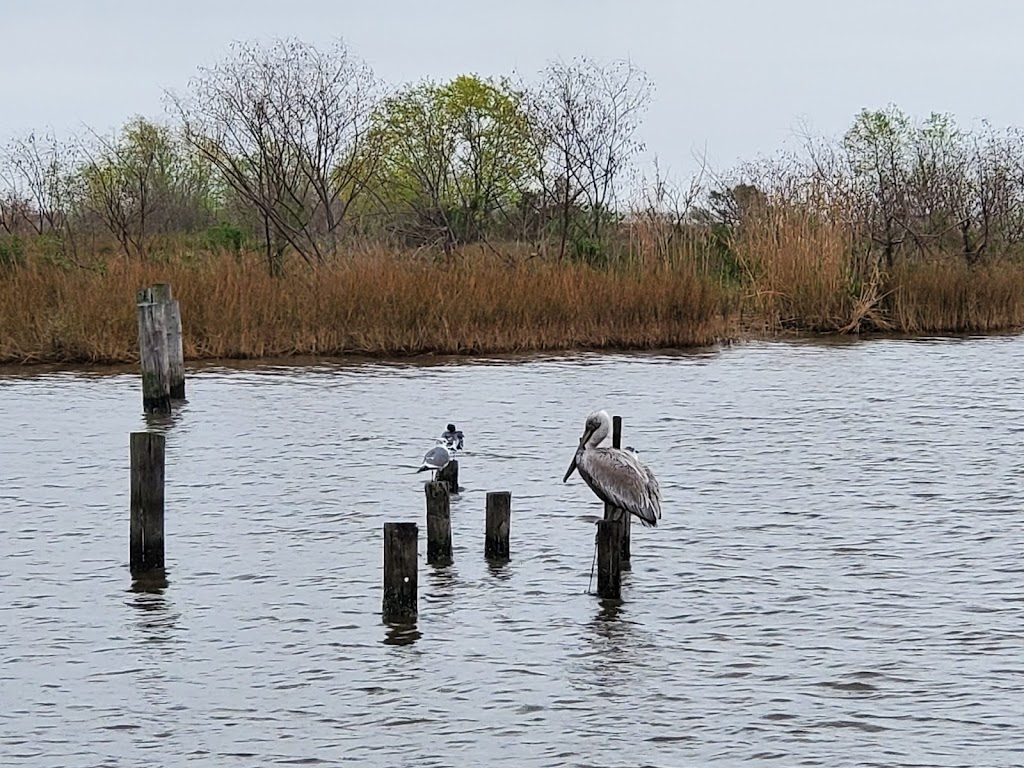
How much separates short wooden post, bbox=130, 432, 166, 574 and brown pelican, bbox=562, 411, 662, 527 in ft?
8.17

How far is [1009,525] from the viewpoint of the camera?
11.4 metres

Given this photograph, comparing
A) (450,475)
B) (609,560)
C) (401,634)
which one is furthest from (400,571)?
(450,475)

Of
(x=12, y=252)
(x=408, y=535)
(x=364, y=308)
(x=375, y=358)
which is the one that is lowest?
(x=408, y=535)

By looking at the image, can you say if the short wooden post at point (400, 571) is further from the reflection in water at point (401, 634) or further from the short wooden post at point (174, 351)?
the short wooden post at point (174, 351)

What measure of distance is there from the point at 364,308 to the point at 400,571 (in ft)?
49.9

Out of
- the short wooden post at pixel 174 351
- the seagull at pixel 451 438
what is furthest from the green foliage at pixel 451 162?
the seagull at pixel 451 438

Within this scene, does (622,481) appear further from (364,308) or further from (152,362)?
(364,308)

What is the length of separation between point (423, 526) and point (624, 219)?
1772 cm

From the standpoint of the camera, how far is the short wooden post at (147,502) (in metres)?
9.66

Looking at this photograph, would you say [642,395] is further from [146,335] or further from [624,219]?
[624,219]

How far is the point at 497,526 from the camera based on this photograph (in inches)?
398

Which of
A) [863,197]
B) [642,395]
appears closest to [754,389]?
[642,395]

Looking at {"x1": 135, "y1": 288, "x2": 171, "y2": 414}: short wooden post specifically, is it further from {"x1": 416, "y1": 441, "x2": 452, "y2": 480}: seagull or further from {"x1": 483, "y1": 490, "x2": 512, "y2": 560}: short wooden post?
{"x1": 483, "y1": 490, "x2": 512, "y2": 560}: short wooden post

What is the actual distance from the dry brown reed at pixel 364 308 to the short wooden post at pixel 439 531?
13.5m
